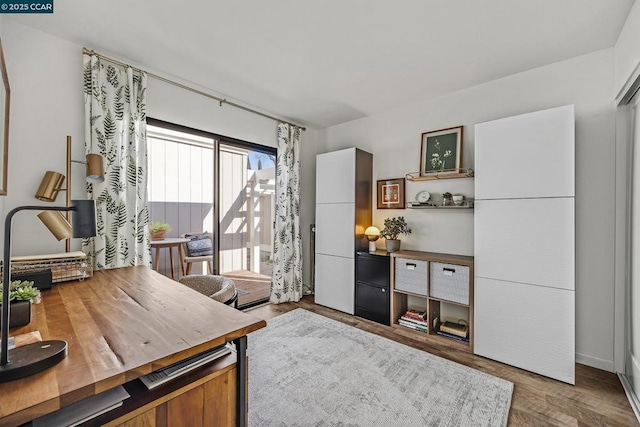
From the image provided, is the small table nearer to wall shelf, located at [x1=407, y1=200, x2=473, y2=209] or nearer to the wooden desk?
the wooden desk

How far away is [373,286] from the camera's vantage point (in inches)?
131

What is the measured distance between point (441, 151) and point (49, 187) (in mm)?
3519

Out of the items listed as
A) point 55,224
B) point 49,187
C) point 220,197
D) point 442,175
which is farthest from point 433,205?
point 49,187

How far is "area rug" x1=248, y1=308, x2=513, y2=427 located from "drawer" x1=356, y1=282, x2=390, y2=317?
0.51m

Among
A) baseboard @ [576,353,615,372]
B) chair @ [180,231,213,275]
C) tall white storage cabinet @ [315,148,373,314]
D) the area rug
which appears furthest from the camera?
tall white storage cabinet @ [315,148,373,314]

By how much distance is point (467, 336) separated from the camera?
8.95ft

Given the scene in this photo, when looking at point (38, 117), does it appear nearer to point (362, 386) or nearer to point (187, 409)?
point (187, 409)

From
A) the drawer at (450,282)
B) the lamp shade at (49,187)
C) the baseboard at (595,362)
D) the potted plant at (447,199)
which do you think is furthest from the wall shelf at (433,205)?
the lamp shade at (49,187)

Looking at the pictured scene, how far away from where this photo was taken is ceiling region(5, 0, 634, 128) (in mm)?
1854

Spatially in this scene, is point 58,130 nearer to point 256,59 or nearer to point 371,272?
point 256,59

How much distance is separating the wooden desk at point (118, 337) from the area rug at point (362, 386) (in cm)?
89

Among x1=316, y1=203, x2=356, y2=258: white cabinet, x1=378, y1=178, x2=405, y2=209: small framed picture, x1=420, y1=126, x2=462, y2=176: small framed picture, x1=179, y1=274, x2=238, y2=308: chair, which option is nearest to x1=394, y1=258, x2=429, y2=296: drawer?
x1=316, y1=203, x2=356, y2=258: white cabinet

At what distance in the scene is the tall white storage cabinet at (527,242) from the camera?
84.6 inches

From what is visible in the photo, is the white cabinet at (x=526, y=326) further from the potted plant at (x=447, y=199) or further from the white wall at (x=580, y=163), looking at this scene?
the potted plant at (x=447, y=199)
